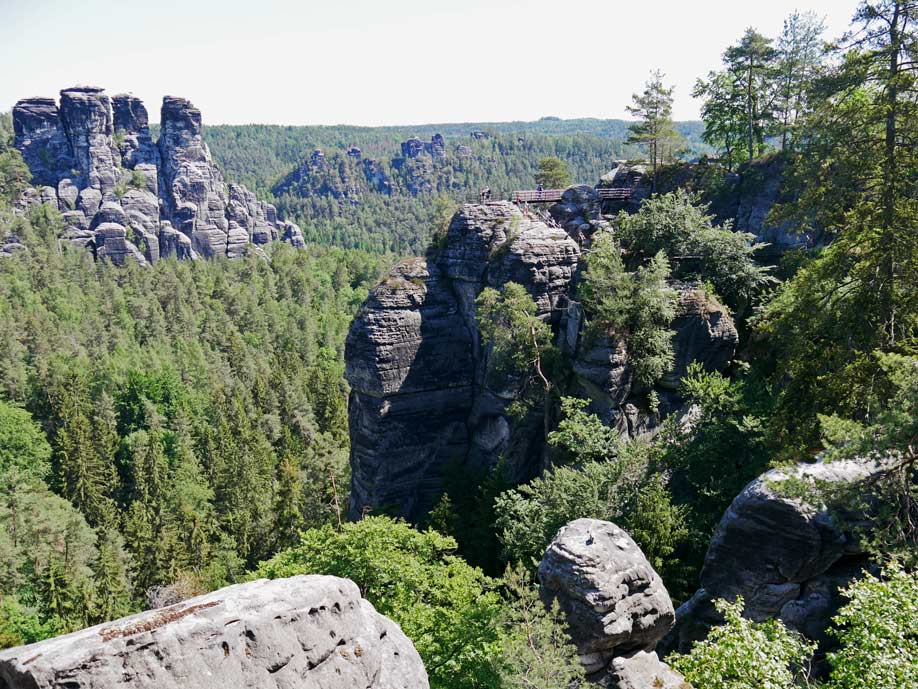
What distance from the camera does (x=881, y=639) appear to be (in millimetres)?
9227

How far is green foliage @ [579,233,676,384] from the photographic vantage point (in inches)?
1020

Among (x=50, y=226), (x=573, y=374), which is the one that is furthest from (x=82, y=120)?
(x=573, y=374)

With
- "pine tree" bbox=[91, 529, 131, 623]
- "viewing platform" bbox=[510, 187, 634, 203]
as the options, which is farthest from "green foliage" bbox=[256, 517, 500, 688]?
"viewing platform" bbox=[510, 187, 634, 203]

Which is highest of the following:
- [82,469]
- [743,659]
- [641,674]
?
[743,659]

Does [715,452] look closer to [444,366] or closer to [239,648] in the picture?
[239,648]

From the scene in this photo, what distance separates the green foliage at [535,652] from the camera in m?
13.0

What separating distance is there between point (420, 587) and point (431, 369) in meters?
17.4

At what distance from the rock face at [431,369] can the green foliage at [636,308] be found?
22.5 feet

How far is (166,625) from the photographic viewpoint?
27.1 ft

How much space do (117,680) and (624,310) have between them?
22349 millimetres

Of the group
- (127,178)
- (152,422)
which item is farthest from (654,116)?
(127,178)

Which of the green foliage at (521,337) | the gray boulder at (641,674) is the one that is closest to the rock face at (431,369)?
the green foliage at (521,337)

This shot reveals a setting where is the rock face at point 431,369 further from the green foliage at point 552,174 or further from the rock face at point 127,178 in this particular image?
the rock face at point 127,178

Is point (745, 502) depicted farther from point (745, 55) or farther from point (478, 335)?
point (745, 55)
